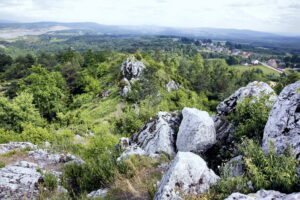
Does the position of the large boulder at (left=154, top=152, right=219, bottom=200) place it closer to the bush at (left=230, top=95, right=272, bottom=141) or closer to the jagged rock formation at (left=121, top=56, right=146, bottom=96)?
the bush at (left=230, top=95, right=272, bottom=141)

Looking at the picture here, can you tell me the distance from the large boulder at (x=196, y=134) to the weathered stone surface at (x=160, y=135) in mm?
950

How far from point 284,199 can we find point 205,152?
5.73 metres

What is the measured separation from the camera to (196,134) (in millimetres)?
9633

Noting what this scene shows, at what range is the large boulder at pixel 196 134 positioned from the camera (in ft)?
31.1

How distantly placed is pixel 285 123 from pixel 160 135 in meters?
6.92

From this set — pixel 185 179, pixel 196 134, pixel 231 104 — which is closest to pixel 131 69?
pixel 231 104

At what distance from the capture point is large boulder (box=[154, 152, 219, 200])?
499 cm

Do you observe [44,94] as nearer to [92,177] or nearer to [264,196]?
[92,177]

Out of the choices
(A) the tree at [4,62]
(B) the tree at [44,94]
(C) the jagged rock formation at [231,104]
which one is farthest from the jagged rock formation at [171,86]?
(A) the tree at [4,62]

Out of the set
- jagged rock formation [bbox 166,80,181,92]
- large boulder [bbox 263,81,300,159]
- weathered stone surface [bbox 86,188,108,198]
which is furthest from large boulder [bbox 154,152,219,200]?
Result: jagged rock formation [bbox 166,80,181,92]

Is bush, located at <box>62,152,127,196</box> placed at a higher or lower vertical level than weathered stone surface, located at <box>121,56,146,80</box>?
lower

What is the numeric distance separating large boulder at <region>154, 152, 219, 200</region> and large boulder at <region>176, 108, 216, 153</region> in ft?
11.5

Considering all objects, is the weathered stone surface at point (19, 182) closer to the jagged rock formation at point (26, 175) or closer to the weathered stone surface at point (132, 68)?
the jagged rock formation at point (26, 175)

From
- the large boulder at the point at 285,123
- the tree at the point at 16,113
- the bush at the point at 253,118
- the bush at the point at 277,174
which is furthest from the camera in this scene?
the tree at the point at 16,113
